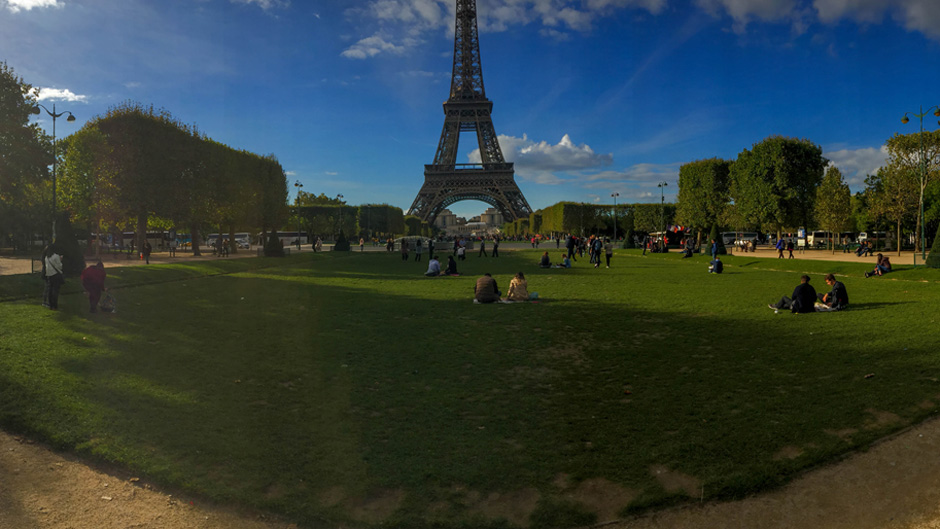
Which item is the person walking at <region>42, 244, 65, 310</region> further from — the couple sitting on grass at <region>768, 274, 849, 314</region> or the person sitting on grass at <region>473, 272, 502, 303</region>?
the couple sitting on grass at <region>768, 274, 849, 314</region>

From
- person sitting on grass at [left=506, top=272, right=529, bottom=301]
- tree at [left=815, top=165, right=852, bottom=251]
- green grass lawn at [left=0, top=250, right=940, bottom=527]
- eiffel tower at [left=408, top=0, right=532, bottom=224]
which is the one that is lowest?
green grass lawn at [left=0, top=250, right=940, bottom=527]

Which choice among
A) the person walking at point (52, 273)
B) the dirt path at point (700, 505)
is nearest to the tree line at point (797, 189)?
the dirt path at point (700, 505)

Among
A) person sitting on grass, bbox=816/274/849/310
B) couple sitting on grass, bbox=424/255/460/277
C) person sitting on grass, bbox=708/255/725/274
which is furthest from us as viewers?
person sitting on grass, bbox=708/255/725/274

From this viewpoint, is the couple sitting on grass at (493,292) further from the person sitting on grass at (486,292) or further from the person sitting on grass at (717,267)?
the person sitting on grass at (717,267)

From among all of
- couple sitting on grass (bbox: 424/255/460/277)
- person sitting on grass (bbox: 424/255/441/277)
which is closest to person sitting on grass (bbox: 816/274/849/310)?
couple sitting on grass (bbox: 424/255/460/277)

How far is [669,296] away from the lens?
52.2ft

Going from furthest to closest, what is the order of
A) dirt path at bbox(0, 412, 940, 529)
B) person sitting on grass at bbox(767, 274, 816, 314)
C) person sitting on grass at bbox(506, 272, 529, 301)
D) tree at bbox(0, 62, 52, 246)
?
1. tree at bbox(0, 62, 52, 246)
2. person sitting on grass at bbox(506, 272, 529, 301)
3. person sitting on grass at bbox(767, 274, 816, 314)
4. dirt path at bbox(0, 412, 940, 529)

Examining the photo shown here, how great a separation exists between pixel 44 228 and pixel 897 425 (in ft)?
189

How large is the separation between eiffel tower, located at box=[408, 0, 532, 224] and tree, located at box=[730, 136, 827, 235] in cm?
4175

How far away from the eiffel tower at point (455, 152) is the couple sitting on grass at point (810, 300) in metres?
73.5

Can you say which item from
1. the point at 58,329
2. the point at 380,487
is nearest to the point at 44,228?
the point at 58,329

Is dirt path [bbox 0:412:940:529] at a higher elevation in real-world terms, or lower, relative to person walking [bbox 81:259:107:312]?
lower

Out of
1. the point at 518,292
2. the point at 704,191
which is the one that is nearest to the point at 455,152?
Result: the point at 704,191

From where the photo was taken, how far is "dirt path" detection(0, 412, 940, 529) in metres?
4.11
